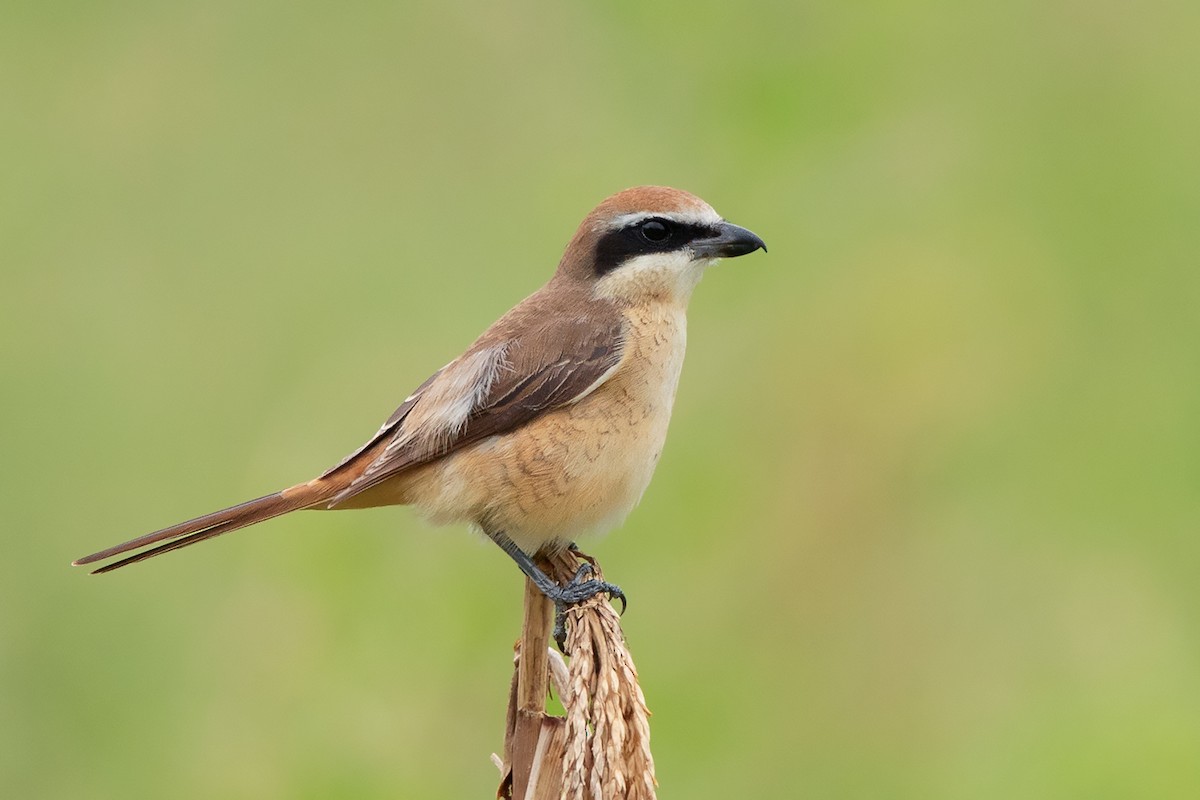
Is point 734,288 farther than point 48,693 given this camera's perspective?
Yes

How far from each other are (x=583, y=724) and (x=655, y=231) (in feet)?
5.64

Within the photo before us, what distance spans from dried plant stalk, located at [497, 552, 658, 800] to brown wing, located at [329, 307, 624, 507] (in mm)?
816

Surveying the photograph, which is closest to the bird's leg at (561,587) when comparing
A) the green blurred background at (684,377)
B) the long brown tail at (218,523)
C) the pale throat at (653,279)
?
the long brown tail at (218,523)

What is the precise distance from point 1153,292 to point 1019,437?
966 mm

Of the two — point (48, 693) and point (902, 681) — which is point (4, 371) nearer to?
point (48, 693)

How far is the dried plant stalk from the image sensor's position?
120 inches

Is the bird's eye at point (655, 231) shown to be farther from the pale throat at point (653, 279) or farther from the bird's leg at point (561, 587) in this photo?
the bird's leg at point (561, 587)

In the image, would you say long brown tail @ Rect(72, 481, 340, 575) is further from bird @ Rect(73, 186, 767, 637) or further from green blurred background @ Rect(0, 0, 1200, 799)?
green blurred background @ Rect(0, 0, 1200, 799)

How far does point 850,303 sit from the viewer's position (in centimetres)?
706

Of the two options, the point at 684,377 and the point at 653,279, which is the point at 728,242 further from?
the point at 684,377

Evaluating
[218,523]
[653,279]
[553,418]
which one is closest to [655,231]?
[653,279]

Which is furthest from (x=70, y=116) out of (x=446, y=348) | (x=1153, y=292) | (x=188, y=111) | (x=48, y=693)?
(x=1153, y=292)

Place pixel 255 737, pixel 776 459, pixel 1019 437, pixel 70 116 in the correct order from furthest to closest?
pixel 70 116
pixel 1019 437
pixel 776 459
pixel 255 737

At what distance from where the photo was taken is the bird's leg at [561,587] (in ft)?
12.8
